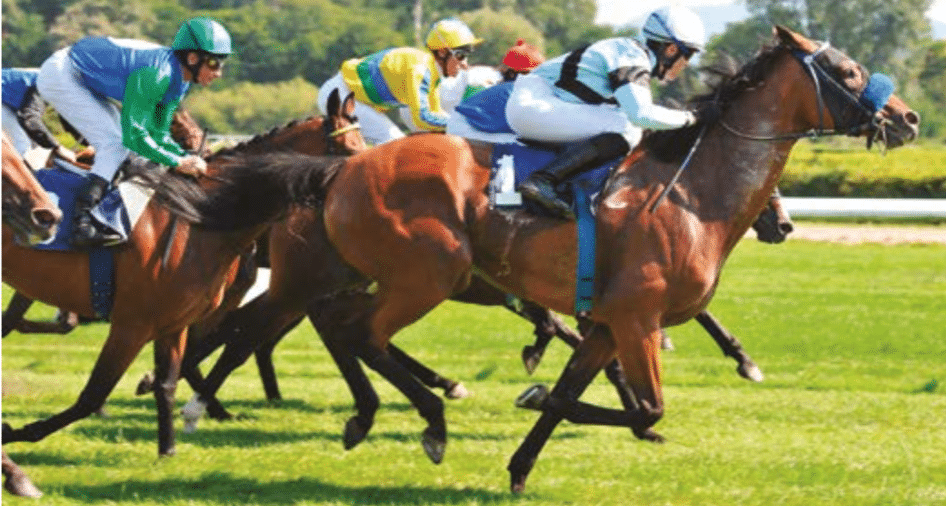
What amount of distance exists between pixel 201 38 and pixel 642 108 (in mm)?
→ 1664

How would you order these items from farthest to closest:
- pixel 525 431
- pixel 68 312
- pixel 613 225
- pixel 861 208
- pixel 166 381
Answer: pixel 861 208
pixel 68 312
pixel 525 431
pixel 166 381
pixel 613 225

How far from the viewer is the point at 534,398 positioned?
7.01 meters

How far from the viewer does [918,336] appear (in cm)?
1268

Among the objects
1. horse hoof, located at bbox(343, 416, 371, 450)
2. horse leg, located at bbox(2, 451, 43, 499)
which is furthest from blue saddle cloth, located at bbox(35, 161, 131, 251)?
horse leg, located at bbox(2, 451, 43, 499)

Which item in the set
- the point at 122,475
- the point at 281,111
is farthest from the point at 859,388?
the point at 281,111

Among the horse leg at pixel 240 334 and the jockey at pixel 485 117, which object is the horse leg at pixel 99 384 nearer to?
the horse leg at pixel 240 334

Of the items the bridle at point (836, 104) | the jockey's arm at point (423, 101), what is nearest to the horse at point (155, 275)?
the jockey's arm at point (423, 101)

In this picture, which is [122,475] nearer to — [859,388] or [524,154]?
[524,154]

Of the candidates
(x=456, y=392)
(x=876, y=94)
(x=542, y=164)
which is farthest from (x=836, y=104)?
(x=456, y=392)

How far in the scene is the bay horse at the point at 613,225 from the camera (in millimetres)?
6887

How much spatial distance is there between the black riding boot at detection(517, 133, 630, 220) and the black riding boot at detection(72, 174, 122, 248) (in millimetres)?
1564

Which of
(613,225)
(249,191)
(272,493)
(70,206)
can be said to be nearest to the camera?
(272,493)

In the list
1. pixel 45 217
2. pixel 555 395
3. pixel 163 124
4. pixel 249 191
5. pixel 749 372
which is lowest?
pixel 749 372

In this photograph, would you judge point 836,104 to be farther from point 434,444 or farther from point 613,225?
point 434,444
